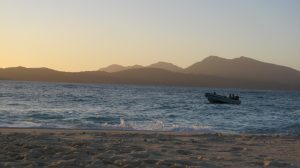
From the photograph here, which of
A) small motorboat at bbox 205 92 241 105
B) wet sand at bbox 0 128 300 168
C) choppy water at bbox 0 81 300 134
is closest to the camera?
wet sand at bbox 0 128 300 168

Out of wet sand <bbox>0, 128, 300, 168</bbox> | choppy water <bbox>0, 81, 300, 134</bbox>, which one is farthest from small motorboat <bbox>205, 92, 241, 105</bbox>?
wet sand <bbox>0, 128, 300, 168</bbox>

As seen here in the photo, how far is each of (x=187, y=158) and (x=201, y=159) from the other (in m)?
0.27

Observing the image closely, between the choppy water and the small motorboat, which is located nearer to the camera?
the choppy water

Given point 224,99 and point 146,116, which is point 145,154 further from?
point 224,99

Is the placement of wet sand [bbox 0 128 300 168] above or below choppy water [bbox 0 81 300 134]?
above

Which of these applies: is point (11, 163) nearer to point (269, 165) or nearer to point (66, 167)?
point (66, 167)

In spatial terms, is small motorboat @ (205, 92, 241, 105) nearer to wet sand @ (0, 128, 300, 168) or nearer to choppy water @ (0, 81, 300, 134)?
choppy water @ (0, 81, 300, 134)

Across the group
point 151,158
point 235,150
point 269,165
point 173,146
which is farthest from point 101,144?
point 269,165

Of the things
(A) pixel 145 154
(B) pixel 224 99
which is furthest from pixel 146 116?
(B) pixel 224 99

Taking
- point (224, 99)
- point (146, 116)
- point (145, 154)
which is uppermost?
point (145, 154)

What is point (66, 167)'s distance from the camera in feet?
25.0

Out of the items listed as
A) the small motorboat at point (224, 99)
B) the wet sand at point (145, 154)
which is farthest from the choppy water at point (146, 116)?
the wet sand at point (145, 154)

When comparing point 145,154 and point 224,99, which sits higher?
point 145,154

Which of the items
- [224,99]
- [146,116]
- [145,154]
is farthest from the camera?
[224,99]
